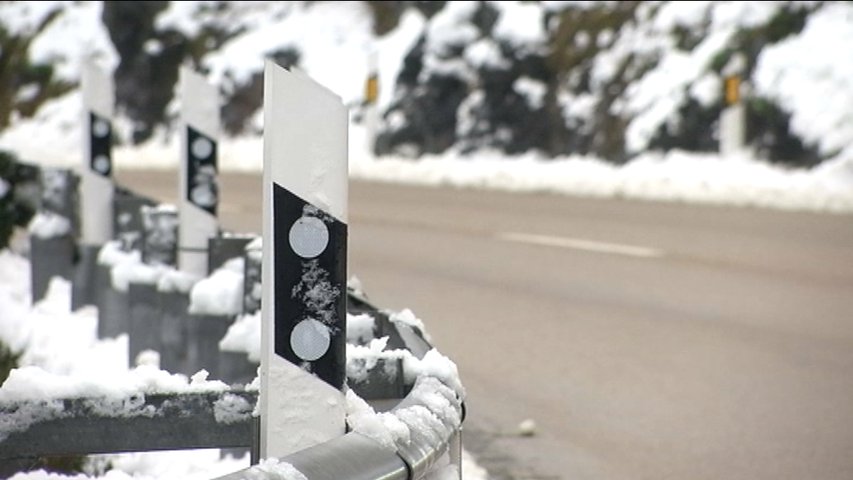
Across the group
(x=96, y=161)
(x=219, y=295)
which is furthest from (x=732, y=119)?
(x=219, y=295)

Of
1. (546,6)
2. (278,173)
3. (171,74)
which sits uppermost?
(278,173)

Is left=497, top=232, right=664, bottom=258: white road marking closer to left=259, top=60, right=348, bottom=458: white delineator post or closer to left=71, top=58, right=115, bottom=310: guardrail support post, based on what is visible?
left=71, top=58, right=115, bottom=310: guardrail support post

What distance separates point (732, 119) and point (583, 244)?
5160 millimetres

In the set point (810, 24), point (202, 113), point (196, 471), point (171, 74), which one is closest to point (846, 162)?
point (810, 24)

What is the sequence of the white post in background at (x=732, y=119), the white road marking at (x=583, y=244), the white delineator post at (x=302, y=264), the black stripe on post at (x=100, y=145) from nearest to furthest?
the white delineator post at (x=302, y=264), the black stripe on post at (x=100, y=145), the white road marking at (x=583, y=244), the white post in background at (x=732, y=119)

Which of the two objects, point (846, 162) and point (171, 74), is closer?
point (846, 162)

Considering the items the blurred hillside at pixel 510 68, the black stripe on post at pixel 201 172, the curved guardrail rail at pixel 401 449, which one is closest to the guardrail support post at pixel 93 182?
the black stripe on post at pixel 201 172

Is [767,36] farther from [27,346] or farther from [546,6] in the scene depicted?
[27,346]

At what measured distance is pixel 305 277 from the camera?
3174mm

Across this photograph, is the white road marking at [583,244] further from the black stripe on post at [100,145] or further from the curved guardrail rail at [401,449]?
the curved guardrail rail at [401,449]

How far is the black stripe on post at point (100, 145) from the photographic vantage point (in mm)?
8586

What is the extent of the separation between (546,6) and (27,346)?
1585 centimetres

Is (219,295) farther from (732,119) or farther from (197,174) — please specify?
(732,119)

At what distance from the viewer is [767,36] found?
18.1 metres
